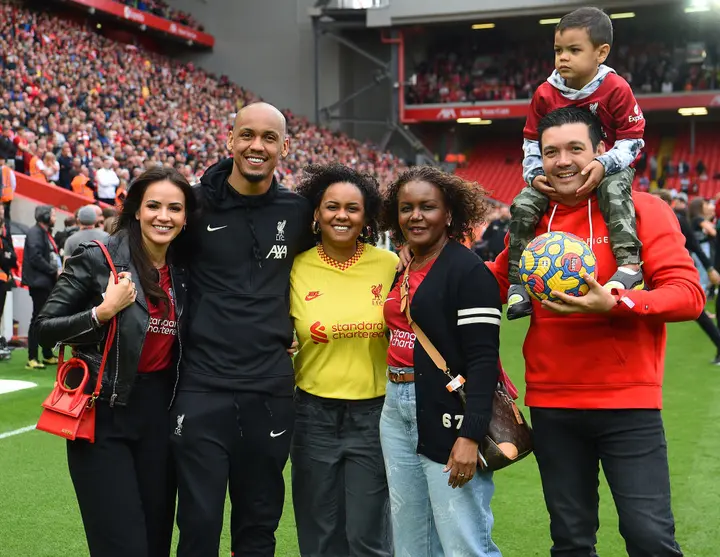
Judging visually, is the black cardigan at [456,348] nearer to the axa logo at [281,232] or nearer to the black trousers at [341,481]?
the black trousers at [341,481]

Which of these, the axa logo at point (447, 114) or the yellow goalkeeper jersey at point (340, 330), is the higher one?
the axa logo at point (447, 114)

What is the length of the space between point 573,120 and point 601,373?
0.99 meters

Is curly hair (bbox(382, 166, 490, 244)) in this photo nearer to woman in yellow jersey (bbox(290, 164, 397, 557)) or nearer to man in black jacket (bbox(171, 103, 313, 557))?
woman in yellow jersey (bbox(290, 164, 397, 557))

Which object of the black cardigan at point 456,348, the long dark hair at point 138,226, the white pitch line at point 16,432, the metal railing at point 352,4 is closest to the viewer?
the black cardigan at point 456,348

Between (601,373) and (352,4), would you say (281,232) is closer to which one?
(601,373)

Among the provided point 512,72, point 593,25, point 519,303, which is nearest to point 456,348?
point 519,303

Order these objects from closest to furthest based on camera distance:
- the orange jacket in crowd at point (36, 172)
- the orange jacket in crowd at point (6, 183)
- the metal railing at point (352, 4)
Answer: the orange jacket in crowd at point (6, 183)
the orange jacket in crowd at point (36, 172)
the metal railing at point (352, 4)

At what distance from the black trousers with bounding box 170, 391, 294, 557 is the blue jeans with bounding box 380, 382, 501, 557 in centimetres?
51

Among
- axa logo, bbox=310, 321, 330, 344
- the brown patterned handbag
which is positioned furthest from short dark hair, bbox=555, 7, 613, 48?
axa logo, bbox=310, 321, 330, 344

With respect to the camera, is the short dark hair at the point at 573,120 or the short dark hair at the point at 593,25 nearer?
the short dark hair at the point at 573,120

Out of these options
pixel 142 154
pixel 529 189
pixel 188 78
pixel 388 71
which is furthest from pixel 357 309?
pixel 388 71

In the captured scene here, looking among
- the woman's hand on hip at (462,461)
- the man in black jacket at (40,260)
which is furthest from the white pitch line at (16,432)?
the woman's hand on hip at (462,461)

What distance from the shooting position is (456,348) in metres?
3.70

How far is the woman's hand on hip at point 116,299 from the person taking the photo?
144 inches
